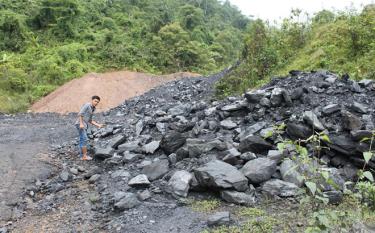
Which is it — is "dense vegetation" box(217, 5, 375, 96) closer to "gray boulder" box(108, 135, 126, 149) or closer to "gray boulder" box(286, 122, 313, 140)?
"gray boulder" box(286, 122, 313, 140)

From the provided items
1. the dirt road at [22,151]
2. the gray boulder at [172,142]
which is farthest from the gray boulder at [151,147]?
the dirt road at [22,151]

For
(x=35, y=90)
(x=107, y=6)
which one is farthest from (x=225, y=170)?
(x=107, y=6)

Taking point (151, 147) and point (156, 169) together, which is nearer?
point (156, 169)

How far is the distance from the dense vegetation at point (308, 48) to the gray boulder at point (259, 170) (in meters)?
5.58

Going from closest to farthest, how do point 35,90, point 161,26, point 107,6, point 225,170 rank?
point 225,170, point 35,90, point 161,26, point 107,6

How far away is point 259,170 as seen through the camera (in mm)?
6262

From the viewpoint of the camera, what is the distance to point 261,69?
14.0 m

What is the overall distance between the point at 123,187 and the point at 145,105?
26.1 feet

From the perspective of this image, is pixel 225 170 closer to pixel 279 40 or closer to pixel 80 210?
pixel 80 210

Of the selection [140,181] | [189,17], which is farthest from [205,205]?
[189,17]

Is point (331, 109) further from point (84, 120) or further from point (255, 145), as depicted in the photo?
point (84, 120)

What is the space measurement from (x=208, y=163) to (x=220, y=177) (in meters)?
0.45

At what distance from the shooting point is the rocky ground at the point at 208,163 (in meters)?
5.94

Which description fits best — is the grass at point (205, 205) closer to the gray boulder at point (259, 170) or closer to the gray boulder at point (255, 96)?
the gray boulder at point (259, 170)
